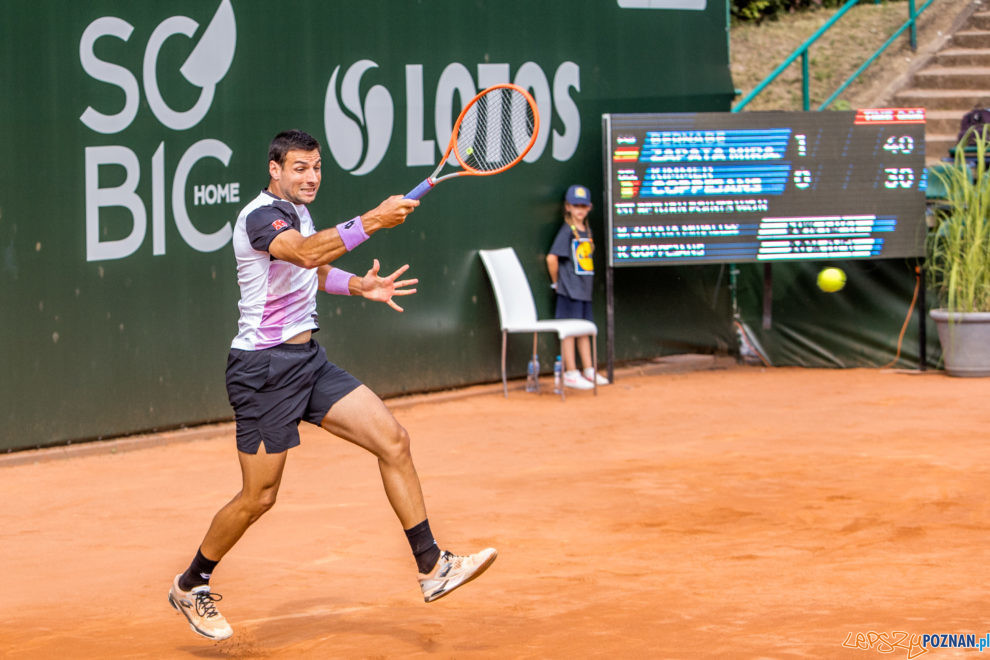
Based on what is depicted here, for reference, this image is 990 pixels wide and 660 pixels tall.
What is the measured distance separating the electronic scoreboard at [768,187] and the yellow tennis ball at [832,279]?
1.30ft

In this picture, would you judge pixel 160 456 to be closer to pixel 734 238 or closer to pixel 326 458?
pixel 326 458

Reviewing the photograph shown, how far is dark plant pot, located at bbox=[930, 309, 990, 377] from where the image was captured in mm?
10742

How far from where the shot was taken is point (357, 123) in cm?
989

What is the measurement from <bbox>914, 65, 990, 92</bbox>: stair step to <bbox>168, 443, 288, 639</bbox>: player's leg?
11.9m

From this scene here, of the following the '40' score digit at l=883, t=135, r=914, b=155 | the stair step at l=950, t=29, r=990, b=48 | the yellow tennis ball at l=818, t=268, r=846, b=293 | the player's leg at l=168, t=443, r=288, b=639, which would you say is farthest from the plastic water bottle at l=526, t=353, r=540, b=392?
the stair step at l=950, t=29, r=990, b=48

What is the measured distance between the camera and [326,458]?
8250 mm

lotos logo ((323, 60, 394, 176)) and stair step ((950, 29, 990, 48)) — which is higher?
stair step ((950, 29, 990, 48))

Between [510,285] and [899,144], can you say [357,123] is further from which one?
[899,144]

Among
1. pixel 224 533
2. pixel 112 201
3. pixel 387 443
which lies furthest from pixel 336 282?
pixel 112 201

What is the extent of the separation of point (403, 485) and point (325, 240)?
95cm

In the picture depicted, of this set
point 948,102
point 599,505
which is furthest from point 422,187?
point 948,102

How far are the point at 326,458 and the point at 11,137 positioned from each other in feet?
9.04

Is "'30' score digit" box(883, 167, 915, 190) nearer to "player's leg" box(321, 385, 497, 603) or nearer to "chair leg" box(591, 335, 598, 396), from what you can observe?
"chair leg" box(591, 335, 598, 396)

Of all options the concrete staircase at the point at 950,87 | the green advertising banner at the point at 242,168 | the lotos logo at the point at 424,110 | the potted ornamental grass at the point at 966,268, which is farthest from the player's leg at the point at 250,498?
the concrete staircase at the point at 950,87
